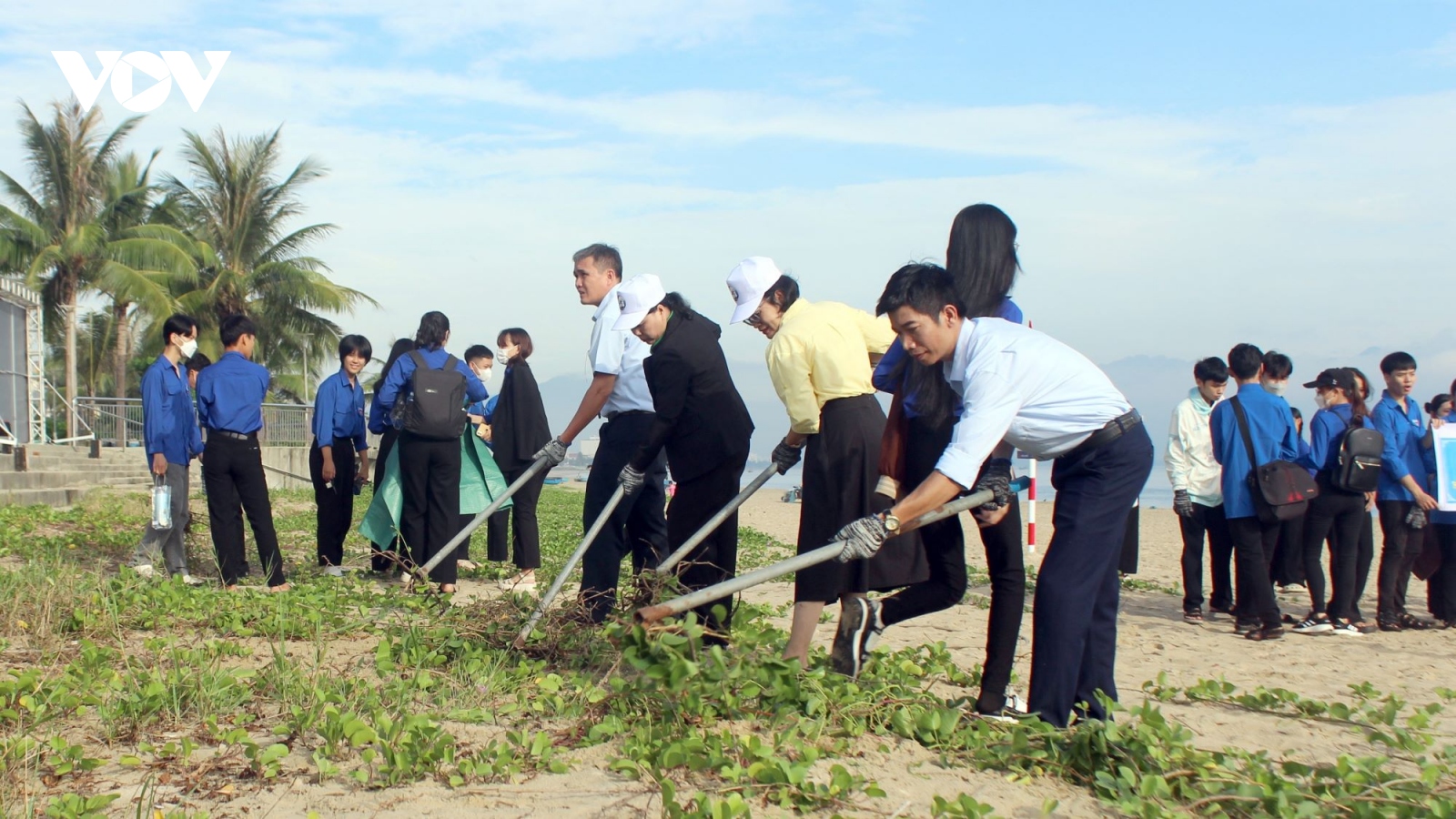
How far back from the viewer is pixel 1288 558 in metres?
8.28

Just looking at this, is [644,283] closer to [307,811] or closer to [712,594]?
[712,594]

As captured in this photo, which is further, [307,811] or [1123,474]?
[1123,474]

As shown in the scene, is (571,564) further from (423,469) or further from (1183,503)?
(1183,503)

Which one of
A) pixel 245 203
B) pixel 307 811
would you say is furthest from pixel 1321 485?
pixel 245 203

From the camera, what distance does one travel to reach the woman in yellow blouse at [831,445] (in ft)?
15.2

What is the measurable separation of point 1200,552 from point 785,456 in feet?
12.9

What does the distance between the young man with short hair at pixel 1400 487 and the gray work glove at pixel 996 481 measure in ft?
15.7

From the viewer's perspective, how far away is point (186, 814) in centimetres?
297

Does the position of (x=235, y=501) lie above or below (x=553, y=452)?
below

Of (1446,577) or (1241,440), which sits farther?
(1446,577)

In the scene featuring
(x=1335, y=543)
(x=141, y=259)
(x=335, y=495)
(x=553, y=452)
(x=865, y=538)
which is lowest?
(x=1335, y=543)

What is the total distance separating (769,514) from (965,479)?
A: 22475mm

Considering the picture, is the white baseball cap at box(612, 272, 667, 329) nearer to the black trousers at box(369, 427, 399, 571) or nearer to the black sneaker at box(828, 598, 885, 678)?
the black sneaker at box(828, 598, 885, 678)

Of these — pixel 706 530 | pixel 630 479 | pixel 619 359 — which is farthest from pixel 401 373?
pixel 706 530
